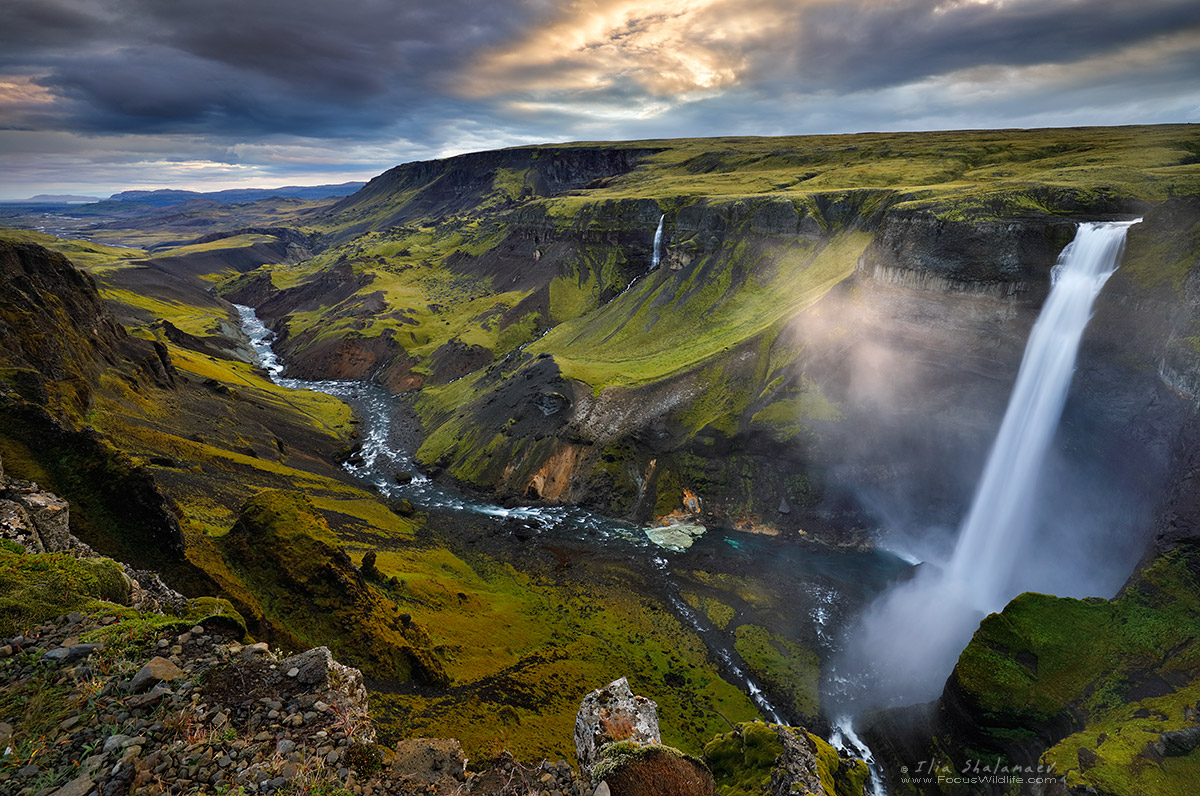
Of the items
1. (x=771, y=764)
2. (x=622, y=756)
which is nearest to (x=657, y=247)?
(x=771, y=764)

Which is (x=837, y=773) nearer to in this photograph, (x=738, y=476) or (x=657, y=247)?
(x=738, y=476)

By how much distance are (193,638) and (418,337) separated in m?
122

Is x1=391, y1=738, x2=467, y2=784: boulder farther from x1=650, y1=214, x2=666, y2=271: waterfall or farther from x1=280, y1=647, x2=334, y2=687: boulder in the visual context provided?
x1=650, y1=214, x2=666, y2=271: waterfall

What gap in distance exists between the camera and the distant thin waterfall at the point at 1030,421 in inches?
1897

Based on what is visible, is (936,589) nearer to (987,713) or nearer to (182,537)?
(987,713)

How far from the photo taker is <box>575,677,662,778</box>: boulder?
17.2 m

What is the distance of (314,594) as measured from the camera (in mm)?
29438

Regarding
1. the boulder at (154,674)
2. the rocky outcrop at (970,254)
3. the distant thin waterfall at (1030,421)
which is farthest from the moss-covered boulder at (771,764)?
the rocky outcrop at (970,254)

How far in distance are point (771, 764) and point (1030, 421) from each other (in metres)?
48.3

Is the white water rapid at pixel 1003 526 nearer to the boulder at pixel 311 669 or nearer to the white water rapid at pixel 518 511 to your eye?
the white water rapid at pixel 518 511

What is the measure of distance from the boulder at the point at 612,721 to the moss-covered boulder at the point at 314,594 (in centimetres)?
1579

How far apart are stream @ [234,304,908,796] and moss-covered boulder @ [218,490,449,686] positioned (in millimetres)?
24937

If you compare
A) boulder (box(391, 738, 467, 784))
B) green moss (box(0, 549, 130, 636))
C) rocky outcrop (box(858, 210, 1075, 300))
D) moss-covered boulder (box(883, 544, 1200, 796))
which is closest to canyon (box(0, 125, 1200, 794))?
moss-covered boulder (box(883, 544, 1200, 796))

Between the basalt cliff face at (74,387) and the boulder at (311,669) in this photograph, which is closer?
the boulder at (311,669)
